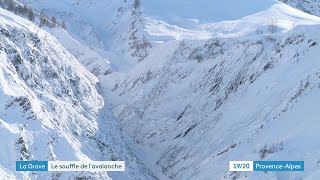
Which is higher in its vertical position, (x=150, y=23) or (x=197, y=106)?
(x=150, y=23)

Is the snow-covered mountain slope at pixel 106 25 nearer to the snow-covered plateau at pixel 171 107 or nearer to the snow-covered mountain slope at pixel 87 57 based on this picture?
the snow-covered mountain slope at pixel 87 57

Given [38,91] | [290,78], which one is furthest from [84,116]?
[290,78]

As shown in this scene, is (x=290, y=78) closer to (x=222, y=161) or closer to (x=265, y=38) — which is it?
(x=222, y=161)

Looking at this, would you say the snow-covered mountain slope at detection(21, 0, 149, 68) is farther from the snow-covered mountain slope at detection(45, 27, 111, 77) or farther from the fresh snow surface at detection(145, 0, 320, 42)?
the fresh snow surface at detection(145, 0, 320, 42)

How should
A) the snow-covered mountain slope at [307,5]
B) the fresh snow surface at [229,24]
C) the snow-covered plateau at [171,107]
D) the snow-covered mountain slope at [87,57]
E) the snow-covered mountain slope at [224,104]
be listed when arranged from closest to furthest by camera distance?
the snow-covered plateau at [171,107], the snow-covered mountain slope at [224,104], the snow-covered mountain slope at [87,57], the fresh snow surface at [229,24], the snow-covered mountain slope at [307,5]

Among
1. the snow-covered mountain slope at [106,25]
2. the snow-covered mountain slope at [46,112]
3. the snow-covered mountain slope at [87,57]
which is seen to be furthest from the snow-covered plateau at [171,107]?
the snow-covered mountain slope at [106,25]

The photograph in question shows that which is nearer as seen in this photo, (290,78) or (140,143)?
(290,78)
